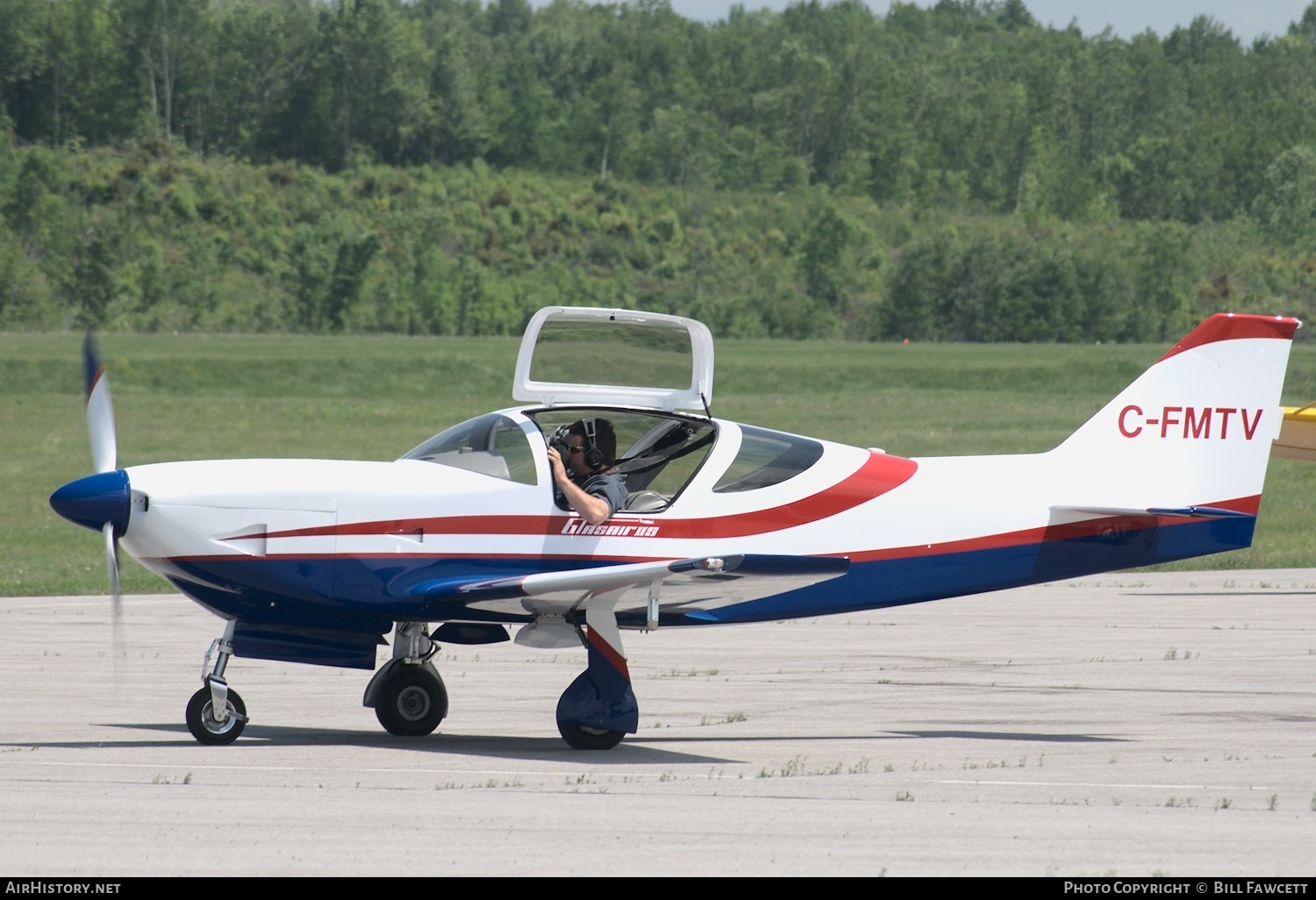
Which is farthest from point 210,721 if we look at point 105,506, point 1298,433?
point 1298,433

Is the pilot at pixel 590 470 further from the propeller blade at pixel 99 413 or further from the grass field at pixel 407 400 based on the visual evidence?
the grass field at pixel 407 400

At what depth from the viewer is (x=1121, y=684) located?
41.4ft

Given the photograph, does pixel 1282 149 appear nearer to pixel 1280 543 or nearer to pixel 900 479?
pixel 1280 543

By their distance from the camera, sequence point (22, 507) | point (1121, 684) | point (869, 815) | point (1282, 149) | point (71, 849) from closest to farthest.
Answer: point (71, 849)
point (869, 815)
point (1121, 684)
point (22, 507)
point (1282, 149)

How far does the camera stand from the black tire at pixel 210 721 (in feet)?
32.1

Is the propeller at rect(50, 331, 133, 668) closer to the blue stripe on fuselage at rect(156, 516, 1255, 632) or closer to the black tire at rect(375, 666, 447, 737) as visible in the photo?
the blue stripe on fuselage at rect(156, 516, 1255, 632)

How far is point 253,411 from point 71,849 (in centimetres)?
3721

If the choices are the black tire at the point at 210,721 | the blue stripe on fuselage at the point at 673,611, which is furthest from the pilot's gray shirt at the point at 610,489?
the black tire at the point at 210,721

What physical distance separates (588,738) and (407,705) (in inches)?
49.1

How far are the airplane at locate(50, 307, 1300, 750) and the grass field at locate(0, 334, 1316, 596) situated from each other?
38.5 feet

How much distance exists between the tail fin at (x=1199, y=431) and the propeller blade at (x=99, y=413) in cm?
583

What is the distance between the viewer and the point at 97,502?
9.18 m

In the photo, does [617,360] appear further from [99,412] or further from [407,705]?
[99,412]

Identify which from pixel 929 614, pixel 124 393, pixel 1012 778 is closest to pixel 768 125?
pixel 124 393
